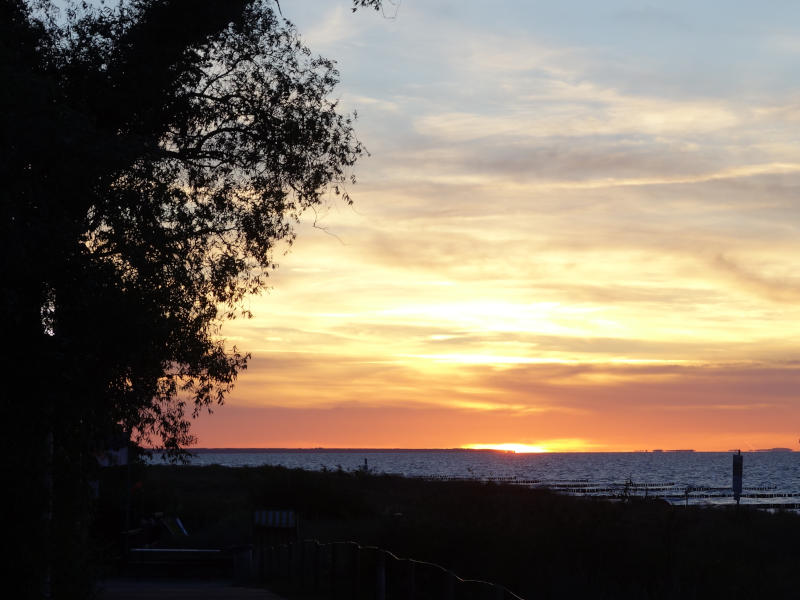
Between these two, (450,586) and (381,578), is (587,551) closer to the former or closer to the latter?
(381,578)

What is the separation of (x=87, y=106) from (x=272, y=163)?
3039 mm

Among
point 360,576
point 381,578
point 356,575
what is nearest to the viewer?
point 381,578

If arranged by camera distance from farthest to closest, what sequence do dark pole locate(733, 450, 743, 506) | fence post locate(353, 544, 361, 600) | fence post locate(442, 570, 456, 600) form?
dark pole locate(733, 450, 743, 506) < fence post locate(353, 544, 361, 600) < fence post locate(442, 570, 456, 600)

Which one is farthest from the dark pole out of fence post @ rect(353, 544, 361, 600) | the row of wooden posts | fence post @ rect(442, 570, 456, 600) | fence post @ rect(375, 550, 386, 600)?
fence post @ rect(442, 570, 456, 600)

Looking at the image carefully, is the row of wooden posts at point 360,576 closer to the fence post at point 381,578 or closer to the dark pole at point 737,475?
the fence post at point 381,578

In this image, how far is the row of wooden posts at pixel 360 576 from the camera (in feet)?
45.8

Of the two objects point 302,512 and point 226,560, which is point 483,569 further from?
point 302,512

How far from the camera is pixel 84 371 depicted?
1340 cm

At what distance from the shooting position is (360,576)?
17469mm

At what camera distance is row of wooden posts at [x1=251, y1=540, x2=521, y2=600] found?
13945 mm

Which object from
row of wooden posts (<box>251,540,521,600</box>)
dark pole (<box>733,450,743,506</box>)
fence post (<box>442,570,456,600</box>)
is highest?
dark pole (<box>733,450,743,506</box>)

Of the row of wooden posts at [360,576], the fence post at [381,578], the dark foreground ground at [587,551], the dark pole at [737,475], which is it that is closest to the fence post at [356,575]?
the row of wooden posts at [360,576]

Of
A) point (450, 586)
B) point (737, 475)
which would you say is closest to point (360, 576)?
point (450, 586)

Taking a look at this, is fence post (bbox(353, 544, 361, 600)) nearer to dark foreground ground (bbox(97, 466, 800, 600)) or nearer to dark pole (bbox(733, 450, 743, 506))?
dark foreground ground (bbox(97, 466, 800, 600))
